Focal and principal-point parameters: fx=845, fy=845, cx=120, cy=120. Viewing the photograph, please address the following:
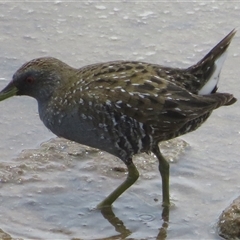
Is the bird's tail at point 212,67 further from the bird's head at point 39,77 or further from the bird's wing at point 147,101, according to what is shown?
the bird's head at point 39,77

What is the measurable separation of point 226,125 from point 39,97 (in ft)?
6.04

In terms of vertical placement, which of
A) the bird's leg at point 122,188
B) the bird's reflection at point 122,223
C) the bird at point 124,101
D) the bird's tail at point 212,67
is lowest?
the bird's reflection at point 122,223

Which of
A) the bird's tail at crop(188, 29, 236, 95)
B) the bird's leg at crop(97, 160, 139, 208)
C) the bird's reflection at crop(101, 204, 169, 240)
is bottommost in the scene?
the bird's reflection at crop(101, 204, 169, 240)

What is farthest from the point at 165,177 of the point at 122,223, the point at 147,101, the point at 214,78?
the point at 214,78

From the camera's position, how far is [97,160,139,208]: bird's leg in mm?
6102

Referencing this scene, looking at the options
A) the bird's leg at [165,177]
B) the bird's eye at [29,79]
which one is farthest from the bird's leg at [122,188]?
the bird's eye at [29,79]

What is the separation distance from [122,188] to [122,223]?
28 cm

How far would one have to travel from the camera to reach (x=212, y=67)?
598 centimetres

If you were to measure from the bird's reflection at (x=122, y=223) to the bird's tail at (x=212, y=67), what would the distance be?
0.93 metres

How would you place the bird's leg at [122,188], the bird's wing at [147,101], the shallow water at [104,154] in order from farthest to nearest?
the bird's leg at [122,188] < the shallow water at [104,154] < the bird's wing at [147,101]

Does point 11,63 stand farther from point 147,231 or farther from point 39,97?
point 147,231

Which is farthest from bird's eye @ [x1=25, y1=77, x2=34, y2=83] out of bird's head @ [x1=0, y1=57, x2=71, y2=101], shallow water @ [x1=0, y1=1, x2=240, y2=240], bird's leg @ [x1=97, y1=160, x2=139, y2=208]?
bird's leg @ [x1=97, y1=160, x2=139, y2=208]

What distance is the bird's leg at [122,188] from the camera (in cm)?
610

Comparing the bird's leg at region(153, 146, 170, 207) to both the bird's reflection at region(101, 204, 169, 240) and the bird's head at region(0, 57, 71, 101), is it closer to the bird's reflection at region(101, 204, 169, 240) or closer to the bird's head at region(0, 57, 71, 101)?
the bird's reflection at region(101, 204, 169, 240)
